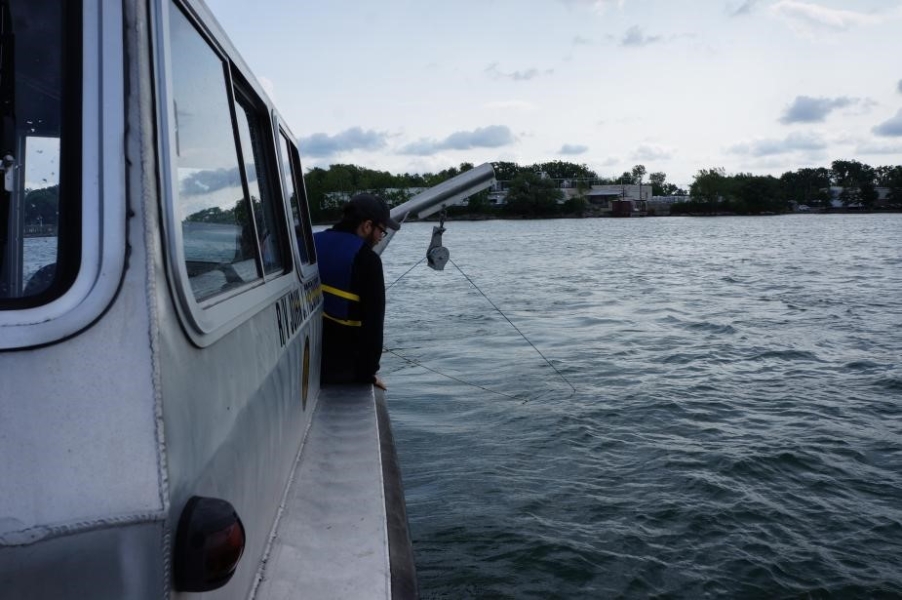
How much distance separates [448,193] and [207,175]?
542 centimetres

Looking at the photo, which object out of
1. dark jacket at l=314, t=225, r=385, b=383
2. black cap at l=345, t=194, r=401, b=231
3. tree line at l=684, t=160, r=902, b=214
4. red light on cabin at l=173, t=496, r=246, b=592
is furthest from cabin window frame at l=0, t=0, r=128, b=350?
tree line at l=684, t=160, r=902, b=214

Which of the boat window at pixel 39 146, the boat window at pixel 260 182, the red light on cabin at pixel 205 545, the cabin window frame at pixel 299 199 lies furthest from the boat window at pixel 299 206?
the red light on cabin at pixel 205 545

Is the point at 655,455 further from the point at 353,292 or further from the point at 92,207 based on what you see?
the point at 92,207

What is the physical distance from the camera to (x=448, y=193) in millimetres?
7883

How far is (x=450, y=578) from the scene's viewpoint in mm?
5117

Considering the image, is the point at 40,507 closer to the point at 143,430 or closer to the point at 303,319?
the point at 143,430

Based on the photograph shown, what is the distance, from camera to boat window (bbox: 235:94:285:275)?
360cm

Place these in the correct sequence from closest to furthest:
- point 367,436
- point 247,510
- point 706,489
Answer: point 247,510 < point 367,436 < point 706,489

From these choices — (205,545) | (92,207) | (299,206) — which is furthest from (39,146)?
(299,206)

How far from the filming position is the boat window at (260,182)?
3.60 meters

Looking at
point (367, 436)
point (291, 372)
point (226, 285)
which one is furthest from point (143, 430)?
point (367, 436)

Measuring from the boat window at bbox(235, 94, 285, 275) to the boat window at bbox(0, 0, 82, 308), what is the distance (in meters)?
1.60

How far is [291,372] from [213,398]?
1822 millimetres

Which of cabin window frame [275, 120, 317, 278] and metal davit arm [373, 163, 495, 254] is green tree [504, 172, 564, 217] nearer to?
metal davit arm [373, 163, 495, 254]
